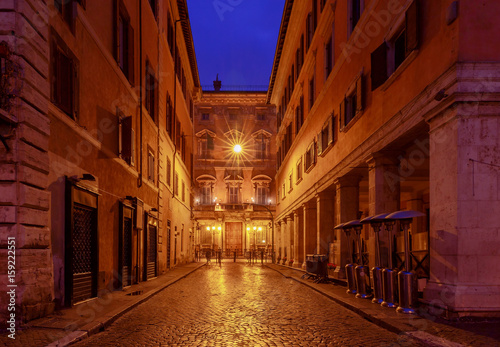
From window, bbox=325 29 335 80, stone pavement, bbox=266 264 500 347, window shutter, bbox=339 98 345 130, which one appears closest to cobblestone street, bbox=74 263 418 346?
stone pavement, bbox=266 264 500 347

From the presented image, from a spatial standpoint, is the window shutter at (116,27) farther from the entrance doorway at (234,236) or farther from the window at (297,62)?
the entrance doorway at (234,236)

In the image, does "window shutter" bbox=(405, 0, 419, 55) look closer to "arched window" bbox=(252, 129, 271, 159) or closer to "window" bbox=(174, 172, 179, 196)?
"window" bbox=(174, 172, 179, 196)

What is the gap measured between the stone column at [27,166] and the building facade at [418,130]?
733 cm

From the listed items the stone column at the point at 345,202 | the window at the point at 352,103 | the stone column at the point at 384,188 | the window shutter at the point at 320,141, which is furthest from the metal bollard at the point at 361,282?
the window shutter at the point at 320,141

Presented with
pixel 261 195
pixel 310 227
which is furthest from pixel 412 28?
pixel 261 195

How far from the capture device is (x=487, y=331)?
24.3ft

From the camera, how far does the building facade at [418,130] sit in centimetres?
859

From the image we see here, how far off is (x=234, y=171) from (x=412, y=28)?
46396 mm

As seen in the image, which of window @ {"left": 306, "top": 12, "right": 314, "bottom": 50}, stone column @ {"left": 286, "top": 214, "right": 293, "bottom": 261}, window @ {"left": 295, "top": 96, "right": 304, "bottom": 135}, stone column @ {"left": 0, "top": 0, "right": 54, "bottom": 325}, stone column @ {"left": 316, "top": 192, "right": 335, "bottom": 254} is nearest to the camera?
stone column @ {"left": 0, "top": 0, "right": 54, "bottom": 325}

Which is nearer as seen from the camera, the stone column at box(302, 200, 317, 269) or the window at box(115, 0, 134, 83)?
the window at box(115, 0, 134, 83)

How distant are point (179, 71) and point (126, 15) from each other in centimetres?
1502

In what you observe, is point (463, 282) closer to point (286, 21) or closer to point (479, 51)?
point (479, 51)

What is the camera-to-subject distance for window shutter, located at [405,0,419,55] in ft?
33.7

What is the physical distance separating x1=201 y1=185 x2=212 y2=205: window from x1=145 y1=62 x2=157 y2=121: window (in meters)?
35.8
